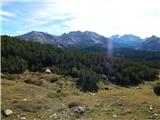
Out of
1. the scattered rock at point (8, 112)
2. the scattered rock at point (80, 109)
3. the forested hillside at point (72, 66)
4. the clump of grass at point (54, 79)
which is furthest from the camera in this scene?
the forested hillside at point (72, 66)

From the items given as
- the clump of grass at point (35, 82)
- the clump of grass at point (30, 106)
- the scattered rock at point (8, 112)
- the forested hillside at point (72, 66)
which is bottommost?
the scattered rock at point (8, 112)

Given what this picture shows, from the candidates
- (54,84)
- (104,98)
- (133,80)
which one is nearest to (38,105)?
(104,98)

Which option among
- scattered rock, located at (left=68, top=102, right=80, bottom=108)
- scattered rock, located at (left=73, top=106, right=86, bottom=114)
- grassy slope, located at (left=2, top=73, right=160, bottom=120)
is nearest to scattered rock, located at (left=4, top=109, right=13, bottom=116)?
grassy slope, located at (left=2, top=73, right=160, bottom=120)

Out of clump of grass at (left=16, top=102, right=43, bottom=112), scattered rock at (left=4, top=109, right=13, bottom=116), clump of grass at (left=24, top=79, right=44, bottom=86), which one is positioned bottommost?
scattered rock at (left=4, top=109, right=13, bottom=116)

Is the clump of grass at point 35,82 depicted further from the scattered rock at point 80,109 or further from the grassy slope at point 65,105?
the scattered rock at point 80,109

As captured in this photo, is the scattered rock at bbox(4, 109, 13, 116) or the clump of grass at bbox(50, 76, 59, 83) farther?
the clump of grass at bbox(50, 76, 59, 83)

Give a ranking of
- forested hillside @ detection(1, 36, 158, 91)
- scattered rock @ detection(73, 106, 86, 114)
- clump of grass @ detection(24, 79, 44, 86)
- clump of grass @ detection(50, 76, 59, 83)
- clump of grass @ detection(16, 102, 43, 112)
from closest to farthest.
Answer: scattered rock @ detection(73, 106, 86, 114) < clump of grass @ detection(16, 102, 43, 112) < clump of grass @ detection(24, 79, 44, 86) < clump of grass @ detection(50, 76, 59, 83) < forested hillside @ detection(1, 36, 158, 91)

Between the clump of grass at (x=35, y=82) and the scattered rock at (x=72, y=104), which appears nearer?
the scattered rock at (x=72, y=104)

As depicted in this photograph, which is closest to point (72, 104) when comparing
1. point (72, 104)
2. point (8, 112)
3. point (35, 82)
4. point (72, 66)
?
point (72, 104)

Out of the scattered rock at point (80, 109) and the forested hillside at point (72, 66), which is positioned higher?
the forested hillside at point (72, 66)

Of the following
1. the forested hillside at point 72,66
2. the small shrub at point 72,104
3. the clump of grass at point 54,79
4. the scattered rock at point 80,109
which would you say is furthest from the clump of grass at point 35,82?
the scattered rock at point 80,109

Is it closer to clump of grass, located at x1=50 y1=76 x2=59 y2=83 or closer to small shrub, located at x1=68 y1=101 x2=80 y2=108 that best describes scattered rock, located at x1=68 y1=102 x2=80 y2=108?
small shrub, located at x1=68 y1=101 x2=80 y2=108

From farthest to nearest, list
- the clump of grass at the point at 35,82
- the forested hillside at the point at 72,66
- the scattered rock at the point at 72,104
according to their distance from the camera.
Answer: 1. the forested hillside at the point at 72,66
2. the clump of grass at the point at 35,82
3. the scattered rock at the point at 72,104

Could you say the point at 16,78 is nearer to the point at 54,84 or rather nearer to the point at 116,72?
the point at 54,84
